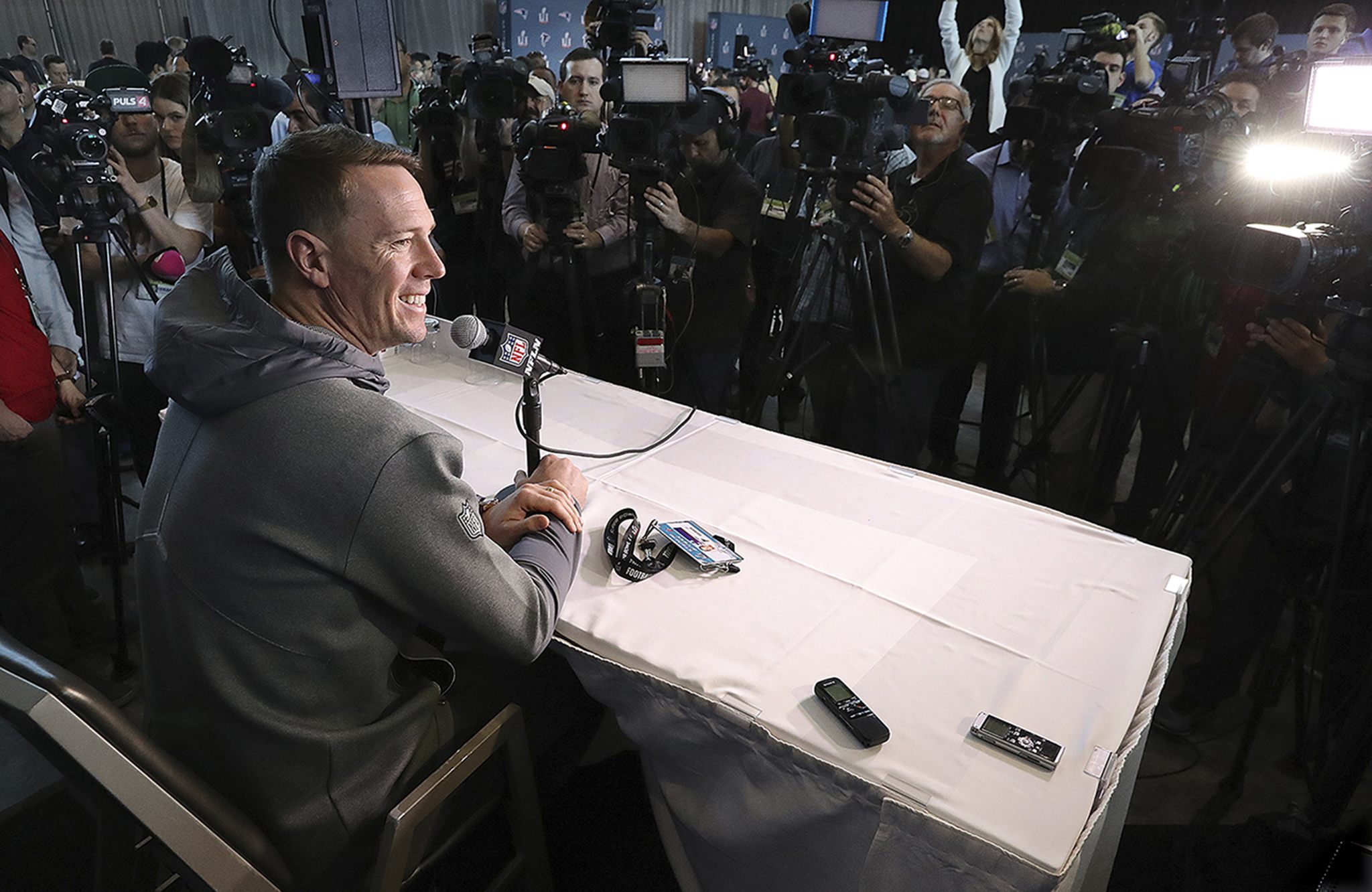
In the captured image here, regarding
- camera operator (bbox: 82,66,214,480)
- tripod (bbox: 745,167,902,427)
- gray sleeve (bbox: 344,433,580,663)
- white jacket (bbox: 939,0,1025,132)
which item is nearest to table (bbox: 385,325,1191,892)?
gray sleeve (bbox: 344,433,580,663)

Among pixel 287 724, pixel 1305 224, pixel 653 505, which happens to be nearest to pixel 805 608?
pixel 653 505

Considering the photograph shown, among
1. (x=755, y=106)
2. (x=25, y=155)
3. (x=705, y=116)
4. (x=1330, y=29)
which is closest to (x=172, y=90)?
(x=25, y=155)

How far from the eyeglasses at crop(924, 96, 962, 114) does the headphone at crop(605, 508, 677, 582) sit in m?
1.84

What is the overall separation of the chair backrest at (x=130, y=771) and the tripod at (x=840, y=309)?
6.52 feet

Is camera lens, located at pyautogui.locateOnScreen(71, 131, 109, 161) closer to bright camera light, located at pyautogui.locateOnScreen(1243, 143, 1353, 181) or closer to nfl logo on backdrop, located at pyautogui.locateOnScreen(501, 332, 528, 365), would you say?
nfl logo on backdrop, located at pyautogui.locateOnScreen(501, 332, 528, 365)

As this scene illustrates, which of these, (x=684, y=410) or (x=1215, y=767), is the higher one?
(x=684, y=410)

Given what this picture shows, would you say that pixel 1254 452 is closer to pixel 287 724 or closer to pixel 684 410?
pixel 684 410

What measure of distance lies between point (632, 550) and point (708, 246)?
1.66 metres

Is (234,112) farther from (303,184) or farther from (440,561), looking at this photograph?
(440,561)

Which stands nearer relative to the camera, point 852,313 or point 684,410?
point 684,410

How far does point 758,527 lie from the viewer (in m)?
1.38

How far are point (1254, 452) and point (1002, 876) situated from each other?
1.62 metres

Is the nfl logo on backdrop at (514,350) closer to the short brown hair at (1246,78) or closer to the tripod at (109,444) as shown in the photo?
the tripod at (109,444)

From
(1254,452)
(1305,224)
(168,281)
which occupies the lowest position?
(1254,452)
